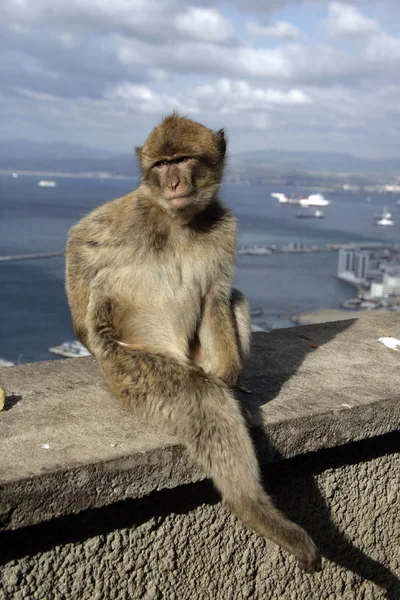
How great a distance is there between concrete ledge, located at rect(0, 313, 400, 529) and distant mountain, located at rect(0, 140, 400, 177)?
273 ft

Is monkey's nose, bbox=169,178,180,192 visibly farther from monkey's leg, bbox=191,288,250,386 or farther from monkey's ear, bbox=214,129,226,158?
monkey's leg, bbox=191,288,250,386

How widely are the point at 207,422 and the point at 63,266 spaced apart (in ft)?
179

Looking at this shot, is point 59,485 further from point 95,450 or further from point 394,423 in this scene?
point 394,423

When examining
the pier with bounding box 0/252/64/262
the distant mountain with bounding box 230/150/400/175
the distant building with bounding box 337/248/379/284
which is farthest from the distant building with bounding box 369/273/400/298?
the distant mountain with bounding box 230/150/400/175

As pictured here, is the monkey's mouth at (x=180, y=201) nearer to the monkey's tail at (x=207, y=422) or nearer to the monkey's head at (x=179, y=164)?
the monkey's head at (x=179, y=164)

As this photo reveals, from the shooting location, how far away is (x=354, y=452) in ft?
7.64

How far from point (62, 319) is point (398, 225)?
64.0m

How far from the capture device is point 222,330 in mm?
2639

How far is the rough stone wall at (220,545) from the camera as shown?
1712 millimetres

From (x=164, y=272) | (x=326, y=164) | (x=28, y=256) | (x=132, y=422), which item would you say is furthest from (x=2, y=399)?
(x=326, y=164)

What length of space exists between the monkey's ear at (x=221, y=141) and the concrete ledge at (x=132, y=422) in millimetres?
871

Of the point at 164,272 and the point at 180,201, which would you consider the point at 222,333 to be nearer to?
the point at 164,272

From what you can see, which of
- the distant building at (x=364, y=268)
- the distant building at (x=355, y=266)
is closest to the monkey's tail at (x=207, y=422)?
the distant building at (x=364, y=268)

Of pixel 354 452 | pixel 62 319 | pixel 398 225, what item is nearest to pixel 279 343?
pixel 354 452
